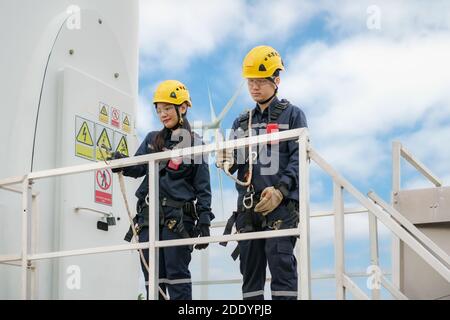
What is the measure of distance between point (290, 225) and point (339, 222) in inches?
20.4

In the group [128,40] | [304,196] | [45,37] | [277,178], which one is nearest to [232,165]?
[277,178]

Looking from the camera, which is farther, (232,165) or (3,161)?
(3,161)

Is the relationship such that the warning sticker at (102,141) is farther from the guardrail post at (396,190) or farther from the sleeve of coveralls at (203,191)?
the guardrail post at (396,190)

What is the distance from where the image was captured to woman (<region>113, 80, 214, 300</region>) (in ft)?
19.0

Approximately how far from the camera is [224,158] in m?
5.39

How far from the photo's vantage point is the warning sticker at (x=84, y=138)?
6938 millimetres

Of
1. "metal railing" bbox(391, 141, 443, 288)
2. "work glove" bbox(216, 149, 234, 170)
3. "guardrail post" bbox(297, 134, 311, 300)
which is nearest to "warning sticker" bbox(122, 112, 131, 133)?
"work glove" bbox(216, 149, 234, 170)

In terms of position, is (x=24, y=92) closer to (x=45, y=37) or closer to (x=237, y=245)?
(x=45, y=37)

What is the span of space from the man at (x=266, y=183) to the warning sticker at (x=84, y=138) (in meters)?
1.78

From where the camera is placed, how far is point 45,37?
6.91 m

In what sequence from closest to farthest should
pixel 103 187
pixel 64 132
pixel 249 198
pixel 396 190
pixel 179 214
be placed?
1. pixel 249 198
2. pixel 179 214
3. pixel 396 190
4. pixel 64 132
5. pixel 103 187

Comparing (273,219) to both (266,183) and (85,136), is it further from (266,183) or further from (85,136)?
(85,136)

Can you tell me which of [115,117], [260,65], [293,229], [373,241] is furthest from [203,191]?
[115,117]

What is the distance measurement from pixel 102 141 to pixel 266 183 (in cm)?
228
